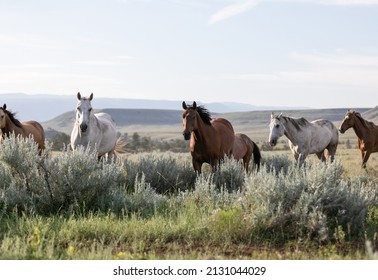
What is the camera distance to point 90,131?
12.8m

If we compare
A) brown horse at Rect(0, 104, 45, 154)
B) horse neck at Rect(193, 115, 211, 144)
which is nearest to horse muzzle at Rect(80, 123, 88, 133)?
brown horse at Rect(0, 104, 45, 154)

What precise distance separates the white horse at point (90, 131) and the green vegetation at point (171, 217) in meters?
2.90

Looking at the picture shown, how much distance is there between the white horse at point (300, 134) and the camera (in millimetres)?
15250

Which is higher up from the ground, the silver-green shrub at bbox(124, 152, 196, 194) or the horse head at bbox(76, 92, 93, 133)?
the horse head at bbox(76, 92, 93, 133)

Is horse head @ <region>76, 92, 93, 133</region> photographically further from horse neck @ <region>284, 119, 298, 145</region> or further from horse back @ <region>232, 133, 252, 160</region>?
horse neck @ <region>284, 119, 298, 145</region>

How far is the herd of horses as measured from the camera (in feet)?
39.4

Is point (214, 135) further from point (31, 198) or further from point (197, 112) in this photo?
point (31, 198)

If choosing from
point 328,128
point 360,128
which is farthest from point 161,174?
point 360,128

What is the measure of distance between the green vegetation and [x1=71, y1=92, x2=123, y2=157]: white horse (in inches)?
114

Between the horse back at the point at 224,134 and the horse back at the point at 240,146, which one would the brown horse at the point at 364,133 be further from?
the horse back at the point at 224,134

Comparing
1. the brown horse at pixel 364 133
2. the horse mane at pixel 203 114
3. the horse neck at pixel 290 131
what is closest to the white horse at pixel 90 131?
the horse mane at pixel 203 114

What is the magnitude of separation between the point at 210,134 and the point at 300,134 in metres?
4.93

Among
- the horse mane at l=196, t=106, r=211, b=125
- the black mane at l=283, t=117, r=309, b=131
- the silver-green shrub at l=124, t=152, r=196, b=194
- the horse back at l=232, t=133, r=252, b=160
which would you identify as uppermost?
the horse mane at l=196, t=106, r=211, b=125
